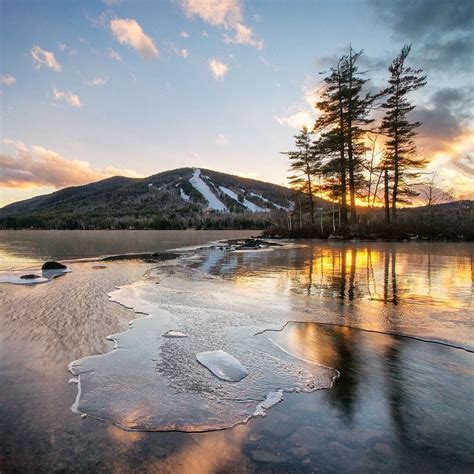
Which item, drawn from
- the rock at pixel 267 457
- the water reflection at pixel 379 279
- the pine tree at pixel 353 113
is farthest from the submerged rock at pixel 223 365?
the pine tree at pixel 353 113

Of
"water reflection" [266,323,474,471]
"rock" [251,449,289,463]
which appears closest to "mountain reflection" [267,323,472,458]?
"water reflection" [266,323,474,471]

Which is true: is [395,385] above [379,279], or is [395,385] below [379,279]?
below

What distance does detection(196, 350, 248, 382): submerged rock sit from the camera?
3986 millimetres

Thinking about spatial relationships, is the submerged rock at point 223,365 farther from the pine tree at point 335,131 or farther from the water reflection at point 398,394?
the pine tree at point 335,131

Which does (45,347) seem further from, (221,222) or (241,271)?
(221,222)

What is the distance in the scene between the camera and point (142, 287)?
9.67 metres

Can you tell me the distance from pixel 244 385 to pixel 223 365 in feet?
1.87

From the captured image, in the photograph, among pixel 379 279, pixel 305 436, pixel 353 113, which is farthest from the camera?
pixel 353 113

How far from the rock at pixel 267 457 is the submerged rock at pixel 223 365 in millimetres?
1371

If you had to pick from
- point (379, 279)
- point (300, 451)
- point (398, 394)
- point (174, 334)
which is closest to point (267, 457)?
point (300, 451)

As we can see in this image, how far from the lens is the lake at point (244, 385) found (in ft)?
8.27

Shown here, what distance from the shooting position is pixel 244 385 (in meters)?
3.76

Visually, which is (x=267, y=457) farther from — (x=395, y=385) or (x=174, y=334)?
(x=174, y=334)

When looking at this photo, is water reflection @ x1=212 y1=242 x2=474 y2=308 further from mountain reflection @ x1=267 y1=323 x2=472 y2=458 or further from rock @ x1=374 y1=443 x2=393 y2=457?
rock @ x1=374 y1=443 x2=393 y2=457
